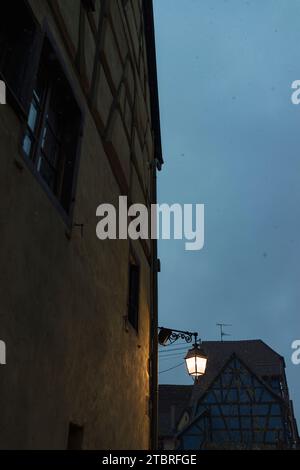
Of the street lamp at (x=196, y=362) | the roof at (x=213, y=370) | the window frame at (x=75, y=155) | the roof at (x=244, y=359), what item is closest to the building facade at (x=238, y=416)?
the roof at (x=244, y=359)

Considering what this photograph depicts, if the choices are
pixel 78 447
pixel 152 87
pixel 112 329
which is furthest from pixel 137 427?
pixel 152 87

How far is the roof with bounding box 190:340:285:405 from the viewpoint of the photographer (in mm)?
24406

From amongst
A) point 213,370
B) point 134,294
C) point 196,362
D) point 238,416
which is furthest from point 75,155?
point 213,370

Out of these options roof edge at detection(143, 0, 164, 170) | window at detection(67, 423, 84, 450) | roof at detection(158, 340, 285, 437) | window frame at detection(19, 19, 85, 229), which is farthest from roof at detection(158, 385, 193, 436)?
window frame at detection(19, 19, 85, 229)

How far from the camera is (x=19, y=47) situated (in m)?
3.55

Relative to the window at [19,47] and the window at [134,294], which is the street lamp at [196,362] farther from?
the window at [19,47]

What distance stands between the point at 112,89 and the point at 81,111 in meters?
1.61

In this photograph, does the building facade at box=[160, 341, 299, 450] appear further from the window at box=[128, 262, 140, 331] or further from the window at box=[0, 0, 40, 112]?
the window at box=[0, 0, 40, 112]

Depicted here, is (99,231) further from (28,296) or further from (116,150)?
(28,296)

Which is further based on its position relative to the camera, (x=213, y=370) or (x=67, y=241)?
(x=213, y=370)

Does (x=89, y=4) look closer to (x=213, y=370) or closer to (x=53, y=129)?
(x=53, y=129)

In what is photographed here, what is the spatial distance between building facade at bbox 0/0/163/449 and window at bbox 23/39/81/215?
11mm

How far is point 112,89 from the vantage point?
19.7ft

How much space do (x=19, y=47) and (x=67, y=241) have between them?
61.4 inches
